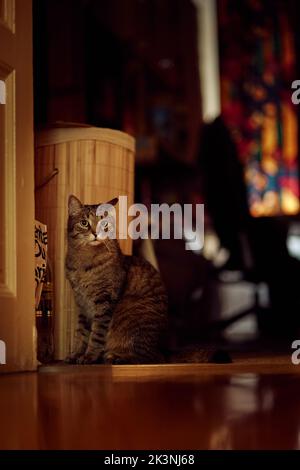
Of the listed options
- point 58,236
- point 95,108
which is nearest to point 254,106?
point 95,108

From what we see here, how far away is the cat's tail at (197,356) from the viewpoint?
208 cm

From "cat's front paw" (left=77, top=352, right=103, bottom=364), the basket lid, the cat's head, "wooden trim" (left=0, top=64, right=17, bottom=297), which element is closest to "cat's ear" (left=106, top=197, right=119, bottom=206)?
the cat's head

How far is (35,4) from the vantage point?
2.99 meters

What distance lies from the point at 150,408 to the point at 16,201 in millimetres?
942

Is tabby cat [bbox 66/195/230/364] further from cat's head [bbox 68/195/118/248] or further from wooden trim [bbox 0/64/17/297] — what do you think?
wooden trim [bbox 0/64/17/297]

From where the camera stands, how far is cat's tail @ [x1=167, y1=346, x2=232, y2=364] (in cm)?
208

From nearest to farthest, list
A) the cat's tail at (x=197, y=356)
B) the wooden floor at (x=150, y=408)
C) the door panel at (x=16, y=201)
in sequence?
the wooden floor at (x=150, y=408)
the door panel at (x=16, y=201)
the cat's tail at (x=197, y=356)

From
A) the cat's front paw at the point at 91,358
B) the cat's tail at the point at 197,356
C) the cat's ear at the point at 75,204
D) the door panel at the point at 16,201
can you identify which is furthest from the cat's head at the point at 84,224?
the cat's tail at the point at 197,356

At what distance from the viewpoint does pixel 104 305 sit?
1987 millimetres

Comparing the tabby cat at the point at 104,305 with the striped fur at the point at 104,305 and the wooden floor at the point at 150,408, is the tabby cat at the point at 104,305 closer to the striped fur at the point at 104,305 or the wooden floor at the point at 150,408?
the striped fur at the point at 104,305

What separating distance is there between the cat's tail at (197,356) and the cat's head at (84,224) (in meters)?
0.41

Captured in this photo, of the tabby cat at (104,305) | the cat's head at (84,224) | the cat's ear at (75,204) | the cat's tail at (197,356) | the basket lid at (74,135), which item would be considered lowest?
the cat's tail at (197,356)
